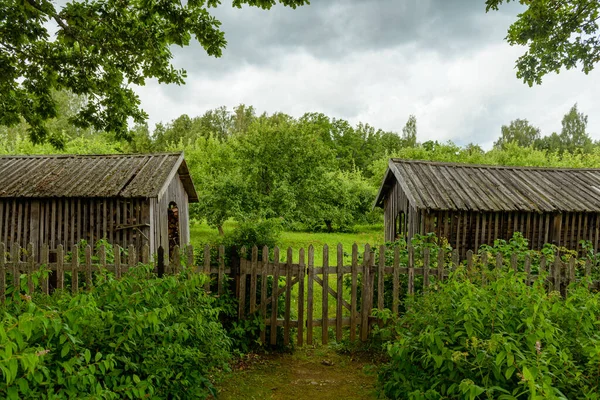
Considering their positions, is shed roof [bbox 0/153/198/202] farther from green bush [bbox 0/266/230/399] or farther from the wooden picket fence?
green bush [bbox 0/266/230/399]

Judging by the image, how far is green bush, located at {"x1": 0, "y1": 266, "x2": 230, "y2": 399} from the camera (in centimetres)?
193

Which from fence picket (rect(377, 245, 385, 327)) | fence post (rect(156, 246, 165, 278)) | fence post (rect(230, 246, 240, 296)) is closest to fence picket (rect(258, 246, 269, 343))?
fence post (rect(230, 246, 240, 296))

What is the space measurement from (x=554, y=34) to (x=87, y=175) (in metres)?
14.0

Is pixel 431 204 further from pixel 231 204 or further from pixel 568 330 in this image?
pixel 231 204

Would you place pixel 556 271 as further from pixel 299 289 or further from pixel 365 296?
pixel 299 289

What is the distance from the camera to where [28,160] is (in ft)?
46.6

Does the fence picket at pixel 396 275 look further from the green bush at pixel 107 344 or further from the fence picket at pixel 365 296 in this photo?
the green bush at pixel 107 344

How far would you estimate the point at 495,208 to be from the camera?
36.6ft

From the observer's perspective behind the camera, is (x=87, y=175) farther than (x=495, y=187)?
Yes

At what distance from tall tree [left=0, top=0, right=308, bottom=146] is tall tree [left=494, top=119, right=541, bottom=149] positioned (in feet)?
228

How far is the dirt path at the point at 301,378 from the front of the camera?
16.9 ft

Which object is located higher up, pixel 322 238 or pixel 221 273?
pixel 221 273

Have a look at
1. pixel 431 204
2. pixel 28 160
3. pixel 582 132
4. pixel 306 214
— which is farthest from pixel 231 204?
pixel 582 132

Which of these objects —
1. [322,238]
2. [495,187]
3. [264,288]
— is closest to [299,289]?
[264,288]
